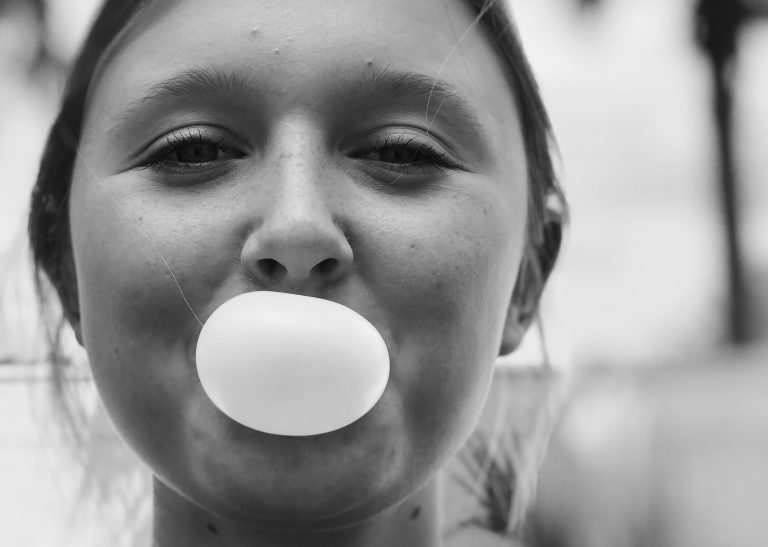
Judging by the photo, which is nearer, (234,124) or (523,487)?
(234,124)

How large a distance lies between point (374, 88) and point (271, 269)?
0.18 meters

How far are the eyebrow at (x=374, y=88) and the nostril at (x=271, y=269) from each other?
0.49 feet


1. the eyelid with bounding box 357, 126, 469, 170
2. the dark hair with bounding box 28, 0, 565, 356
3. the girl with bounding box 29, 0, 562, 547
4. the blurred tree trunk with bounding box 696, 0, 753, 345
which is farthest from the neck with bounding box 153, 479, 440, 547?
the blurred tree trunk with bounding box 696, 0, 753, 345

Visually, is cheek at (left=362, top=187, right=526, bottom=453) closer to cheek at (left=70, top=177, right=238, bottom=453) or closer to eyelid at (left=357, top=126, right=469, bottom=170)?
eyelid at (left=357, top=126, right=469, bottom=170)

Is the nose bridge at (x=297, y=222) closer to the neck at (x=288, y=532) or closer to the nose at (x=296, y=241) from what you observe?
the nose at (x=296, y=241)

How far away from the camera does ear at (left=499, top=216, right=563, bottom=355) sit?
2.80 ft

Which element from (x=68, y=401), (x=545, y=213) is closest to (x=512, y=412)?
(x=545, y=213)

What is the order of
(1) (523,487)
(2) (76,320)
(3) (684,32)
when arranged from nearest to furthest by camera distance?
(2) (76,320) → (1) (523,487) → (3) (684,32)

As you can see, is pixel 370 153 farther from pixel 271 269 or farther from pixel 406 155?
pixel 271 269

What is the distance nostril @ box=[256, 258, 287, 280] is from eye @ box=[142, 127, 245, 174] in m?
0.12

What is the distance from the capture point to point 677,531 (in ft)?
5.42

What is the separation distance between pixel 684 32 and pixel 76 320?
2.18 meters

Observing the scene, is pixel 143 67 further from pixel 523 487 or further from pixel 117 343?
pixel 523 487

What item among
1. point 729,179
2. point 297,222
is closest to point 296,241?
point 297,222
